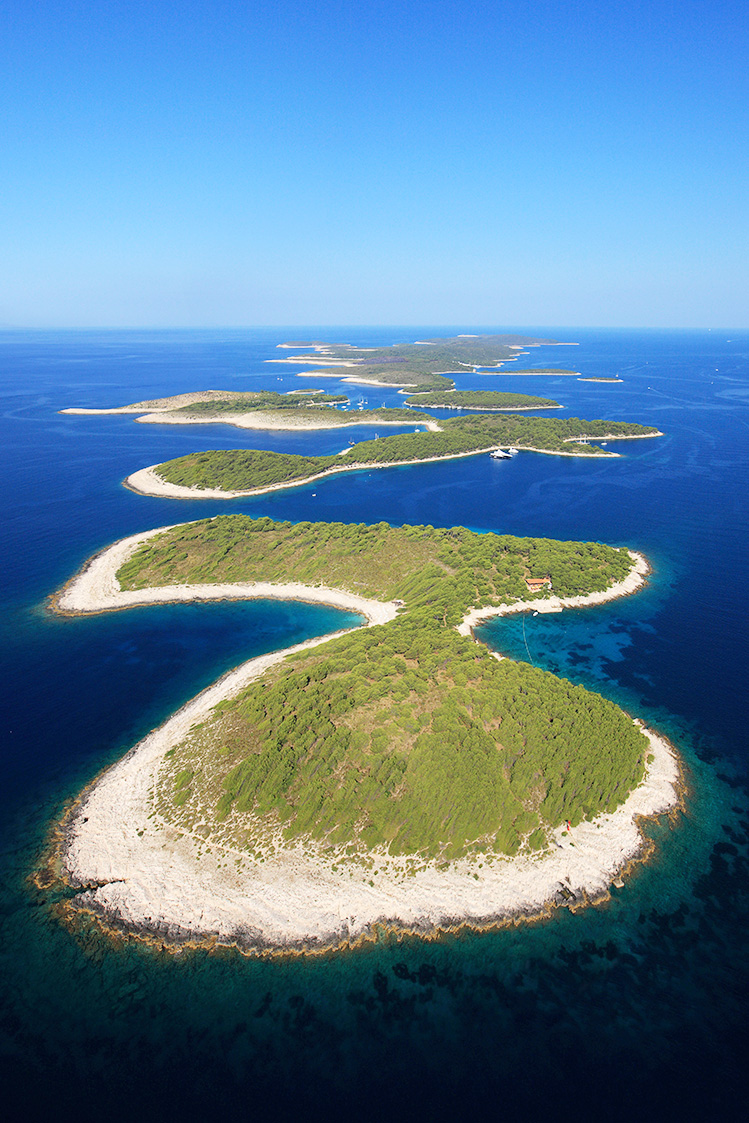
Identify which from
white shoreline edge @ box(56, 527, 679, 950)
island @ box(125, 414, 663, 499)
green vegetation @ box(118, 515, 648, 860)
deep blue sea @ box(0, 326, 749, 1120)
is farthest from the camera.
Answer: island @ box(125, 414, 663, 499)

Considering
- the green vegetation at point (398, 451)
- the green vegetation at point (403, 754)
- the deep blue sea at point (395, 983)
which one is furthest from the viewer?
the green vegetation at point (398, 451)

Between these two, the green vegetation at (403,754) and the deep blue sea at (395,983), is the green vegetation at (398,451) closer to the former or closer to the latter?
the deep blue sea at (395,983)

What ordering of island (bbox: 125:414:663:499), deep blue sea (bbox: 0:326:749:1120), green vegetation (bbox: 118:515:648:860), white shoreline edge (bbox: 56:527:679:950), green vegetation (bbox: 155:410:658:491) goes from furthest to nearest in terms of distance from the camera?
1. green vegetation (bbox: 155:410:658:491)
2. island (bbox: 125:414:663:499)
3. green vegetation (bbox: 118:515:648:860)
4. white shoreline edge (bbox: 56:527:679:950)
5. deep blue sea (bbox: 0:326:749:1120)

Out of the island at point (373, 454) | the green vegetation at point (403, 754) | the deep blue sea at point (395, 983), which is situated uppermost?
the island at point (373, 454)

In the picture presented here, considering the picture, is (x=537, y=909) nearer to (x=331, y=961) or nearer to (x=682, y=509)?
(x=331, y=961)

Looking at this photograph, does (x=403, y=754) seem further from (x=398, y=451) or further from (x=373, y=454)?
(x=398, y=451)

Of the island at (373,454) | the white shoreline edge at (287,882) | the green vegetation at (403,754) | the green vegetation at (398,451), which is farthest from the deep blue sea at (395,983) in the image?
the green vegetation at (398,451)

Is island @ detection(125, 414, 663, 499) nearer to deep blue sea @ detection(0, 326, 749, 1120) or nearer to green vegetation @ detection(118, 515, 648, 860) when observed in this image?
deep blue sea @ detection(0, 326, 749, 1120)

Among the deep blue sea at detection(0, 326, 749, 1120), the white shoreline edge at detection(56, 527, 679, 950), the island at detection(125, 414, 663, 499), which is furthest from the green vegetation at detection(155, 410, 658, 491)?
the white shoreline edge at detection(56, 527, 679, 950)

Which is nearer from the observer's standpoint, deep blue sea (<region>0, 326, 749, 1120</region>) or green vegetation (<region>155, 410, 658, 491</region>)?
deep blue sea (<region>0, 326, 749, 1120</region>)

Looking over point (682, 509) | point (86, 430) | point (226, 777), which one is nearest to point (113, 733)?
point (226, 777)
